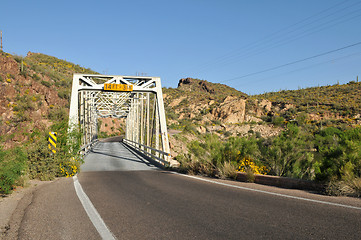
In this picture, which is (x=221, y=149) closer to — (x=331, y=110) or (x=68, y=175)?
(x=68, y=175)

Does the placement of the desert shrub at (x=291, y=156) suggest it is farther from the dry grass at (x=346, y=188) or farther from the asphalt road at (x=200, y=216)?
the dry grass at (x=346, y=188)

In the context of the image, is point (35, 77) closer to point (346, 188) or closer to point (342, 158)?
point (342, 158)

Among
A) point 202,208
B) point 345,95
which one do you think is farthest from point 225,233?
point 345,95

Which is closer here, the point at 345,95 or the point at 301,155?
the point at 301,155

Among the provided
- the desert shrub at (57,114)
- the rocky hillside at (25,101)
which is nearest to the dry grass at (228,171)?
the rocky hillside at (25,101)

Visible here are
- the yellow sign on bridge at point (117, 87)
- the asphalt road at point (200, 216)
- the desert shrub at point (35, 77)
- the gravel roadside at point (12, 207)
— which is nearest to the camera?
the asphalt road at point (200, 216)

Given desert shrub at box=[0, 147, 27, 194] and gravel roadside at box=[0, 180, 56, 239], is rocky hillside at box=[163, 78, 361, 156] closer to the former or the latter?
gravel roadside at box=[0, 180, 56, 239]

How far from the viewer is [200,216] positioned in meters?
5.00

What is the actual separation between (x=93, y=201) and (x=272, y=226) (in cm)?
459

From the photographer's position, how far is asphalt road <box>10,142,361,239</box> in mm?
4020

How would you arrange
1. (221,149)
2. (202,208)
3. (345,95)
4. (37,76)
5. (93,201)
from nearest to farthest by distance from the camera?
1. (202,208)
2. (93,201)
3. (221,149)
4. (37,76)
5. (345,95)

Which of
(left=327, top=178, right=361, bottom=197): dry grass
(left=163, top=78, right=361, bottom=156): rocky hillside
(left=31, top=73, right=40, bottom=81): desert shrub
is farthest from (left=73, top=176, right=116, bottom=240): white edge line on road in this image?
(left=31, top=73, right=40, bottom=81): desert shrub

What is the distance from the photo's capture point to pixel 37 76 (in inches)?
1709

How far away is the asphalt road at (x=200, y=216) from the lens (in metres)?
4.02
